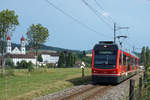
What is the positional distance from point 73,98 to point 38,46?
4183cm

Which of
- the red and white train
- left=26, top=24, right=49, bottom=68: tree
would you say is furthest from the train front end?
left=26, top=24, right=49, bottom=68: tree

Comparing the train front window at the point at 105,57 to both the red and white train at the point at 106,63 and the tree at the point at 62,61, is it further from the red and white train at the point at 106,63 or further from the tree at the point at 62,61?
the tree at the point at 62,61

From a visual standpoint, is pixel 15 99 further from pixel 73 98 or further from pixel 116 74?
pixel 116 74

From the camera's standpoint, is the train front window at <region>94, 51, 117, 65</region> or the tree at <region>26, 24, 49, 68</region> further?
the tree at <region>26, 24, 49, 68</region>

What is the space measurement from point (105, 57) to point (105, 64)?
557 millimetres

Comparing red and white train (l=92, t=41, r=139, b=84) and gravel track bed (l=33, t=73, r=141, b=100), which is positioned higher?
red and white train (l=92, t=41, r=139, b=84)

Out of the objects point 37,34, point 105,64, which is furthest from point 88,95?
point 37,34

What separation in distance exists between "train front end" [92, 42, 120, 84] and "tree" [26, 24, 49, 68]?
3423 centimetres

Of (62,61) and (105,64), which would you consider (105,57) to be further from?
(62,61)

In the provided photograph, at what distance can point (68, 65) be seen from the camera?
14200 cm

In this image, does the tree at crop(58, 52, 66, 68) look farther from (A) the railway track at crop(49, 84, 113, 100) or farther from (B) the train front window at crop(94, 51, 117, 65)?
(A) the railway track at crop(49, 84, 113, 100)

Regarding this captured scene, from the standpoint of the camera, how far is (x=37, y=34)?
2103 inches

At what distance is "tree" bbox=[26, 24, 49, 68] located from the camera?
53.6 meters

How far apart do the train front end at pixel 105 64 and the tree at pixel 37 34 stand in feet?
112
